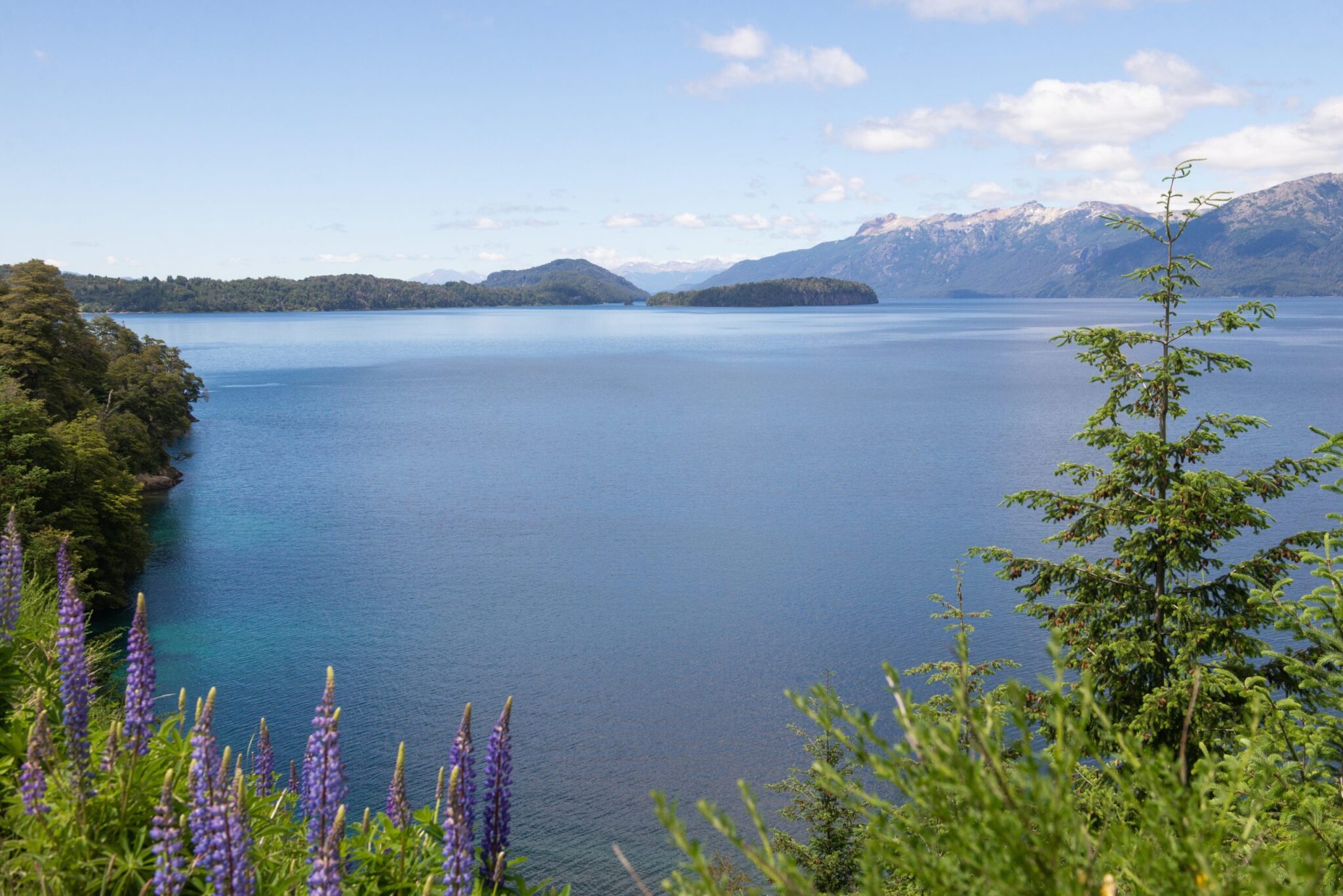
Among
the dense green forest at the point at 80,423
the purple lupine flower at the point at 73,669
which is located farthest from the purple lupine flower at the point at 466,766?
the dense green forest at the point at 80,423

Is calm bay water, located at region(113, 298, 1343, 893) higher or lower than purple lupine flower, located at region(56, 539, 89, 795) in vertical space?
lower

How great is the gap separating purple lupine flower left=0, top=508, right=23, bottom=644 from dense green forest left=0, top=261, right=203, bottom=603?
41.8 feet

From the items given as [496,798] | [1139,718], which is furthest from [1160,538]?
[496,798]

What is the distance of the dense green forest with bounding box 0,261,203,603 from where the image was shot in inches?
1363

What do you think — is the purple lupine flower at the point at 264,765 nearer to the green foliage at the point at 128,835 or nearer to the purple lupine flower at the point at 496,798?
the green foliage at the point at 128,835

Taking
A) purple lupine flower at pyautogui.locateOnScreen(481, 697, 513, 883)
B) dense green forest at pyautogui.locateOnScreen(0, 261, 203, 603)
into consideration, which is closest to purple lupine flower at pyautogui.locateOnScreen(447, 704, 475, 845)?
purple lupine flower at pyautogui.locateOnScreen(481, 697, 513, 883)

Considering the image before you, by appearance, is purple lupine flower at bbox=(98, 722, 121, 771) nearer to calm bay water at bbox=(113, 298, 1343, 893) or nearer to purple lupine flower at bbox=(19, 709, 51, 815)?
purple lupine flower at bbox=(19, 709, 51, 815)

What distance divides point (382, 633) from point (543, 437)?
4218 centimetres

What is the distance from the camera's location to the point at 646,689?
32844mm

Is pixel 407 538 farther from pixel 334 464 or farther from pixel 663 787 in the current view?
pixel 663 787

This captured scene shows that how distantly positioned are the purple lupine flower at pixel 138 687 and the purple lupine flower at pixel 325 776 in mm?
1279

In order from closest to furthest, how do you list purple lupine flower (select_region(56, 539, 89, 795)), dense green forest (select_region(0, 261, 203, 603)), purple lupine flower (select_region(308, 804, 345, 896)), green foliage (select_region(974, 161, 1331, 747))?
purple lupine flower (select_region(308, 804, 345, 896))
purple lupine flower (select_region(56, 539, 89, 795))
green foliage (select_region(974, 161, 1331, 747))
dense green forest (select_region(0, 261, 203, 603))

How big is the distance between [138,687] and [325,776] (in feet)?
5.27

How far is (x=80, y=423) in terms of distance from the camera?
4331cm
